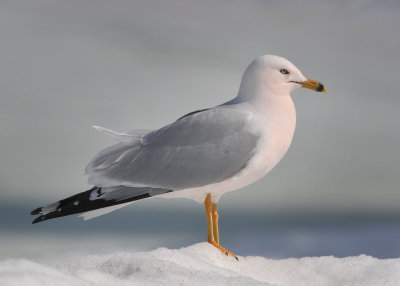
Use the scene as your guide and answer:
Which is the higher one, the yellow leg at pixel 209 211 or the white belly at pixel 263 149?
the white belly at pixel 263 149

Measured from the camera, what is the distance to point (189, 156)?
6.54 meters

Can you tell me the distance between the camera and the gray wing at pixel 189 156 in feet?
20.9

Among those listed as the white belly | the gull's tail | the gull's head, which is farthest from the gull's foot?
the gull's head

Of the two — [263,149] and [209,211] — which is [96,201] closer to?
[209,211]

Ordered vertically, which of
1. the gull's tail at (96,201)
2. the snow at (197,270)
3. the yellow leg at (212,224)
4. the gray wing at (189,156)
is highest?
the gray wing at (189,156)

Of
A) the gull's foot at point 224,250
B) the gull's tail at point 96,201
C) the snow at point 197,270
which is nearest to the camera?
the snow at point 197,270

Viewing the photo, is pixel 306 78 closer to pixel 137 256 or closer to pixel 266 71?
pixel 266 71

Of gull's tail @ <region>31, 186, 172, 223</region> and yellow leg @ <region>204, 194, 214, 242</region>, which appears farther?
yellow leg @ <region>204, 194, 214, 242</region>

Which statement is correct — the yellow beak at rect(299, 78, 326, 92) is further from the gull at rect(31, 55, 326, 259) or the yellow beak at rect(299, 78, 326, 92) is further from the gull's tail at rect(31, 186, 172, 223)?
the gull's tail at rect(31, 186, 172, 223)

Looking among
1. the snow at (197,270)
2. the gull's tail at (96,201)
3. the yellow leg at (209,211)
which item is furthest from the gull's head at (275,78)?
the snow at (197,270)

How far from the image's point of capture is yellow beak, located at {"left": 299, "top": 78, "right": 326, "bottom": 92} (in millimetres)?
6844

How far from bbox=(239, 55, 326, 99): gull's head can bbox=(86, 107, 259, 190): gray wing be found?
0.44 metres

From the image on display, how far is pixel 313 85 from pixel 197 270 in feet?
8.35

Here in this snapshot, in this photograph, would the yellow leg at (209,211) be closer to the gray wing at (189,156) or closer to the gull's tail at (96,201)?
the gray wing at (189,156)
